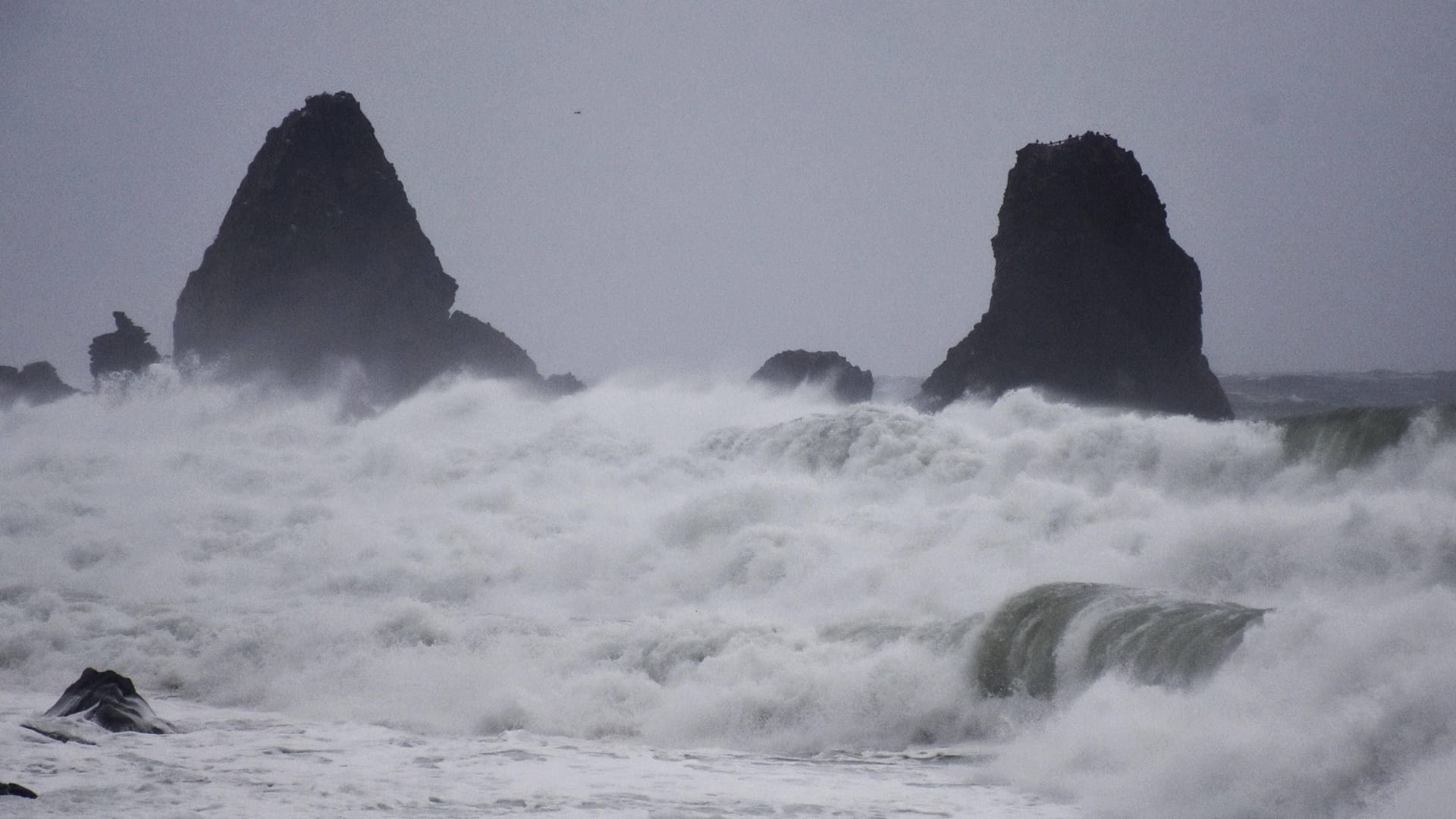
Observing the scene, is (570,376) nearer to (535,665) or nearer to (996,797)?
(535,665)

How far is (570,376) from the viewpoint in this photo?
198ft

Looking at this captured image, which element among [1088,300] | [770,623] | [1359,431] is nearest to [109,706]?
[770,623]

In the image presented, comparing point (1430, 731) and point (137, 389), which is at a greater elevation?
point (137, 389)

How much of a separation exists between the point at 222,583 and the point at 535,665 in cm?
758

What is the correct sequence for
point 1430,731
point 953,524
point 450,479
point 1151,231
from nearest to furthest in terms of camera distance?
point 1430,731 → point 953,524 → point 450,479 → point 1151,231

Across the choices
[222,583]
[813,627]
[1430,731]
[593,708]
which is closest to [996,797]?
[1430,731]

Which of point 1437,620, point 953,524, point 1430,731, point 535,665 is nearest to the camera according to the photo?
point 1430,731

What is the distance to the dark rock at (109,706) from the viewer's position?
8.01 meters

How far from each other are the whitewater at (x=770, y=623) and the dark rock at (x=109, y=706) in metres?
0.49

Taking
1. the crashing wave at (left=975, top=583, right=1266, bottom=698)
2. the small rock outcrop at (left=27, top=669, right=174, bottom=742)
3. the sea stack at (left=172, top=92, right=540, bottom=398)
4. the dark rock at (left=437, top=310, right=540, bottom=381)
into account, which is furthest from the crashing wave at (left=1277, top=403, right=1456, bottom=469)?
the dark rock at (left=437, top=310, right=540, bottom=381)

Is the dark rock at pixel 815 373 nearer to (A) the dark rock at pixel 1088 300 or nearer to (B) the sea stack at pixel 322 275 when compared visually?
(A) the dark rock at pixel 1088 300

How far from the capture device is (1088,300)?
36.3 m

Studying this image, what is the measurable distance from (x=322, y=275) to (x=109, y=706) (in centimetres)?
4443

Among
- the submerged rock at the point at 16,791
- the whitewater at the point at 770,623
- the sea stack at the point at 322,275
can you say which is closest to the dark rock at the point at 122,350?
the sea stack at the point at 322,275
